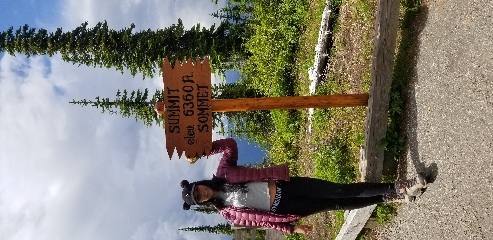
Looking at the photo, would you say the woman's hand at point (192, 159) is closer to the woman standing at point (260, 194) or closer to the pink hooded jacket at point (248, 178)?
the woman standing at point (260, 194)

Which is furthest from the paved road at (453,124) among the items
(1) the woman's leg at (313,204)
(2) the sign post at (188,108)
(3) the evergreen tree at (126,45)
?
(3) the evergreen tree at (126,45)

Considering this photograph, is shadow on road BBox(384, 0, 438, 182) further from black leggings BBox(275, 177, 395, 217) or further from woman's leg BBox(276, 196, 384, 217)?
woman's leg BBox(276, 196, 384, 217)

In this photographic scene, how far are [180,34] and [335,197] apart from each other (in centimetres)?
1165

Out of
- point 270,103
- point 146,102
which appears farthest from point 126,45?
point 270,103

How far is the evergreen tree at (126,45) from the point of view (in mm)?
17625

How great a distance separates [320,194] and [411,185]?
1.51m

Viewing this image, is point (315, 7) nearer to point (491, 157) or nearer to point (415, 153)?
point (415, 153)

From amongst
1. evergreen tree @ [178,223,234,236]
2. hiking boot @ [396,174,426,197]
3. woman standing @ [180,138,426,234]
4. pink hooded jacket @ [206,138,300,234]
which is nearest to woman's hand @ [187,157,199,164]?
woman standing @ [180,138,426,234]

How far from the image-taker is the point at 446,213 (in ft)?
25.0

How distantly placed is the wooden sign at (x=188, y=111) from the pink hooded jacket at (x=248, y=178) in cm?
25

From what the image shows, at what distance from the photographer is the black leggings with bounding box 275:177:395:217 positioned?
7.08 meters

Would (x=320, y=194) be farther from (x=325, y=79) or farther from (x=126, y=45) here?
(x=126, y=45)

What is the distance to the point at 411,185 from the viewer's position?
25.6ft

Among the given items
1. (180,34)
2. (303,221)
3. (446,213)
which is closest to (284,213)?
(446,213)
